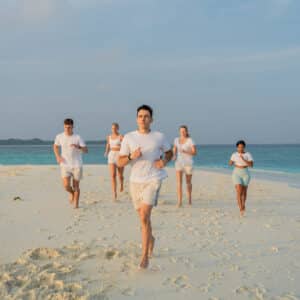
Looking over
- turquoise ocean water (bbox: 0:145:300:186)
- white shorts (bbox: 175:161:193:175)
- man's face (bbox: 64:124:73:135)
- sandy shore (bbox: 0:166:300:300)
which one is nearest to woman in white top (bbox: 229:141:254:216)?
sandy shore (bbox: 0:166:300:300)

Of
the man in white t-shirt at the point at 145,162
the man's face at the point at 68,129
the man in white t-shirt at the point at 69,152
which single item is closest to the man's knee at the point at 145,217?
the man in white t-shirt at the point at 145,162

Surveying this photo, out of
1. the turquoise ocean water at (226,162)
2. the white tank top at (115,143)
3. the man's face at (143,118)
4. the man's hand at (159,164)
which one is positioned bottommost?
the turquoise ocean water at (226,162)

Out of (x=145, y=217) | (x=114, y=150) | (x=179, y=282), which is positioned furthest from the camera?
(x=114, y=150)

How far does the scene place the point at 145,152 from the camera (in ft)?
14.6

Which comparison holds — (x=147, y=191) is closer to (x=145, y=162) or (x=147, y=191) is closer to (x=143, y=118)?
(x=145, y=162)

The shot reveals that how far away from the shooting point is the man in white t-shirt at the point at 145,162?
4.48m

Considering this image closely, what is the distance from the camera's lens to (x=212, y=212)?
8516mm

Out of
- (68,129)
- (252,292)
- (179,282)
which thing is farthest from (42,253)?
(68,129)

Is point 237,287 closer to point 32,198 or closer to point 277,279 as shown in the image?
point 277,279

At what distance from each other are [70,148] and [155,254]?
397 centimetres

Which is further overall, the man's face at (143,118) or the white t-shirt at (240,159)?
the white t-shirt at (240,159)

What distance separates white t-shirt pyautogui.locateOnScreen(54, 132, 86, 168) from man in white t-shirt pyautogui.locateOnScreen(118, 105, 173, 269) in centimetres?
396

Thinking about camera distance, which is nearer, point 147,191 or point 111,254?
point 147,191

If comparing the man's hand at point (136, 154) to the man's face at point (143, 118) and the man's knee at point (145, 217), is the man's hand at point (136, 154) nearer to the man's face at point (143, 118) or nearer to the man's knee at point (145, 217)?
the man's face at point (143, 118)
